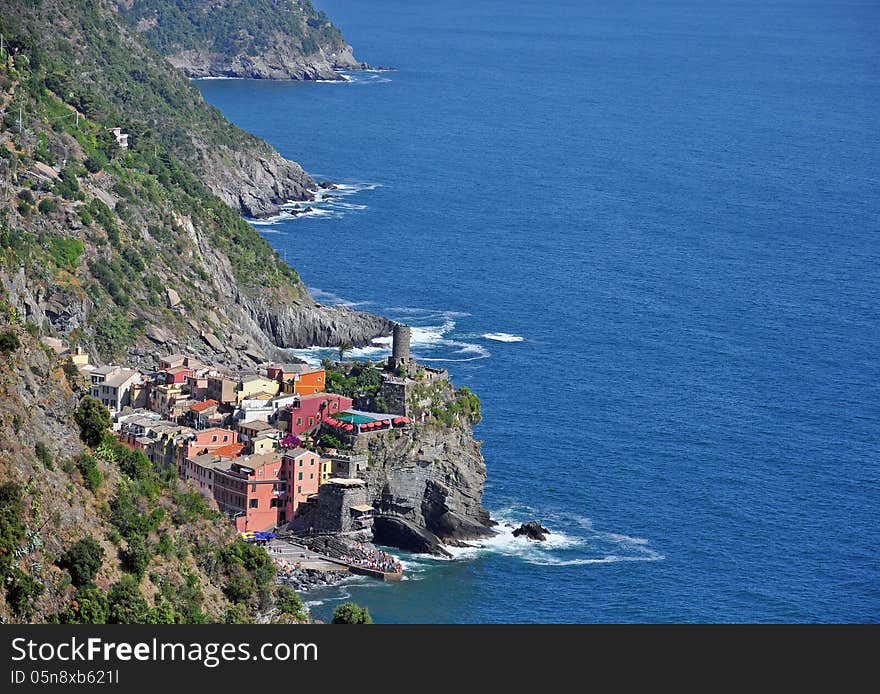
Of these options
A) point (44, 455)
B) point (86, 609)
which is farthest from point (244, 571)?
point (86, 609)

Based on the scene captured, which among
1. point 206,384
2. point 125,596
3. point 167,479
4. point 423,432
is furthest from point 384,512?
point 125,596

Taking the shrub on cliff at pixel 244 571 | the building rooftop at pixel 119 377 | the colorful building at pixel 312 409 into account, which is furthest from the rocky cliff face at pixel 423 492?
the shrub on cliff at pixel 244 571

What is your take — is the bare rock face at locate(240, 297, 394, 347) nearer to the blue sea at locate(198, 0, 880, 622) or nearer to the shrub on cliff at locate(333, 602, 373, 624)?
the blue sea at locate(198, 0, 880, 622)

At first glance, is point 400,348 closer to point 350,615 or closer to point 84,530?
point 350,615

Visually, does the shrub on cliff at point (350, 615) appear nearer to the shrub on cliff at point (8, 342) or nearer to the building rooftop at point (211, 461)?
the shrub on cliff at point (8, 342)

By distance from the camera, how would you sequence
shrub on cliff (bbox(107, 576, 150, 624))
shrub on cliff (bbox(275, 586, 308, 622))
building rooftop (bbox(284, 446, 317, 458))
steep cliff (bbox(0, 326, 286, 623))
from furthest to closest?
building rooftop (bbox(284, 446, 317, 458)), shrub on cliff (bbox(275, 586, 308, 622)), shrub on cliff (bbox(107, 576, 150, 624)), steep cliff (bbox(0, 326, 286, 623))

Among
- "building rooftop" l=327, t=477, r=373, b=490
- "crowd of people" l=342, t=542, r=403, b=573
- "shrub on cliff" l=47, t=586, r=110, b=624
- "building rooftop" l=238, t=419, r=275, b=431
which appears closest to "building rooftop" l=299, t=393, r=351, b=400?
"building rooftop" l=238, t=419, r=275, b=431
